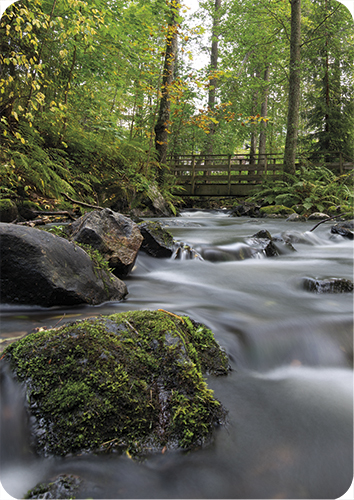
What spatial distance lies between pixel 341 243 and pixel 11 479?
7153 millimetres

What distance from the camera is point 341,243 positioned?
22.7ft

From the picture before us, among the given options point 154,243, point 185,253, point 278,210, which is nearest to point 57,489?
point 154,243

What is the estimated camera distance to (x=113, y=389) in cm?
151

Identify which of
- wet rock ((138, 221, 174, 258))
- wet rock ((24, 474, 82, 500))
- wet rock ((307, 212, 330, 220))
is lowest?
wet rock ((24, 474, 82, 500))

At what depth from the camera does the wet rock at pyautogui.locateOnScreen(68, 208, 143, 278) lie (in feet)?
11.5

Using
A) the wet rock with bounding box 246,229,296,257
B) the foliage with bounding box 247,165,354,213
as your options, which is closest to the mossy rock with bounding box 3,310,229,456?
the wet rock with bounding box 246,229,296,257

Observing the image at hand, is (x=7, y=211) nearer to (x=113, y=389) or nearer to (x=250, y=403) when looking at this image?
(x=113, y=389)

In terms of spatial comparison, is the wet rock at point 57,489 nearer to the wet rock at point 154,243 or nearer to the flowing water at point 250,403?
the flowing water at point 250,403

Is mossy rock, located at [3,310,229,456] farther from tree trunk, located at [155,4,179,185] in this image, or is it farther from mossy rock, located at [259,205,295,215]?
mossy rock, located at [259,205,295,215]

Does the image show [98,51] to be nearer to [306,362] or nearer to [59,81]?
[59,81]

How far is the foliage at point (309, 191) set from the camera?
12.1m

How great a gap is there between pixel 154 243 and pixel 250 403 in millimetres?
3278

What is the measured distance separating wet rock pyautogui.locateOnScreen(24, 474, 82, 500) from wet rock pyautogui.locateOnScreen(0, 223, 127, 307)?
157 cm

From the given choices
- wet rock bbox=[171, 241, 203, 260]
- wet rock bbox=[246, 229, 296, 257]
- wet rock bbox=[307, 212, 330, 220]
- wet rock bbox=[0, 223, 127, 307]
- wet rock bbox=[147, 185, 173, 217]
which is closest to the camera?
wet rock bbox=[0, 223, 127, 307]
